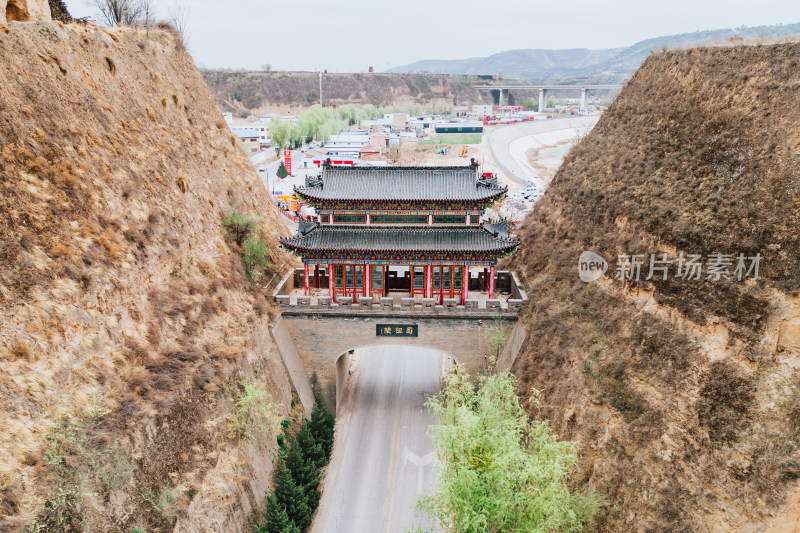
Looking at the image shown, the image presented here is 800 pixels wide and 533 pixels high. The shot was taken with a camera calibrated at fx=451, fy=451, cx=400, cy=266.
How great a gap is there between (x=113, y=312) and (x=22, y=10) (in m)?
19.0

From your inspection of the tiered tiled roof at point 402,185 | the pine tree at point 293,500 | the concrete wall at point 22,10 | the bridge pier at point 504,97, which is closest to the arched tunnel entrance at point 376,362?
the pine tree at point 293,500

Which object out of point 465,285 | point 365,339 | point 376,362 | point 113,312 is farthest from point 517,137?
point 113,312

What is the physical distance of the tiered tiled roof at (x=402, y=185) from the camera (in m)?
24.3

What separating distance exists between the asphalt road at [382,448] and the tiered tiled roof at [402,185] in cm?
1311

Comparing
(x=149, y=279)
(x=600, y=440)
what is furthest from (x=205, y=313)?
(x=600, y=440)

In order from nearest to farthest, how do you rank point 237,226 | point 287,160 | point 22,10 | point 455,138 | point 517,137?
point 22,10 → point 237,226 → point 287,160 → point 455,138 → point 517,137

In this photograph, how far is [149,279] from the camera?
2072 cm

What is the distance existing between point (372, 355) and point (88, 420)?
2087 centimetres

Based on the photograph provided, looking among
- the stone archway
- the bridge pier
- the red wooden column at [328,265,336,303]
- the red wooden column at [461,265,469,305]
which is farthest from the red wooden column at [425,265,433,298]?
the bridge pier

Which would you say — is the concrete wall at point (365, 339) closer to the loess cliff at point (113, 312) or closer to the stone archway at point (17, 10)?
the loess cliff at point (113, 312)

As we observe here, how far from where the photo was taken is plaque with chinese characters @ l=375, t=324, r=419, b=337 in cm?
2570

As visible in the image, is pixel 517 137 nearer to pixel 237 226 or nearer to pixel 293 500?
pixel 237 226

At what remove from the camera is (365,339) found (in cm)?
2614

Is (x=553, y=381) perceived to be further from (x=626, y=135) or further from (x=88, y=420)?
(x=88, y=420)
